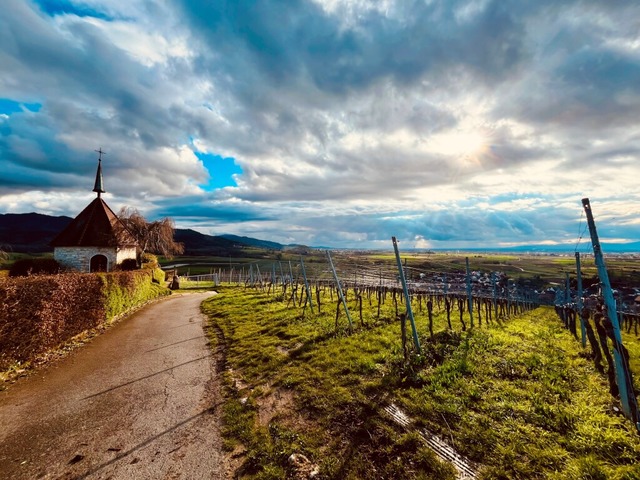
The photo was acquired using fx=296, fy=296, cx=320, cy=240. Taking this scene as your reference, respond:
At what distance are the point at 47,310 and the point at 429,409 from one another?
13.4 m

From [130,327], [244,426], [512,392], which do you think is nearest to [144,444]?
[244,426]

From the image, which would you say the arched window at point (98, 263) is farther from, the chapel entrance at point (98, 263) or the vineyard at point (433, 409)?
the vineyard at point (433, 409)

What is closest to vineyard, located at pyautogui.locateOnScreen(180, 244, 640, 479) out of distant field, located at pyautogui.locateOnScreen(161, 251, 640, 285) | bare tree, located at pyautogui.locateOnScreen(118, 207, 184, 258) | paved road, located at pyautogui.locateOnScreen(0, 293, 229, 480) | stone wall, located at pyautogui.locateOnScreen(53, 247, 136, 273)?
paved road, located at pyautogui.locateOnScreen(0, 293, 229, 480)

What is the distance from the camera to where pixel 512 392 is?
21.2 ft

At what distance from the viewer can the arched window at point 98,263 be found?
108 ft

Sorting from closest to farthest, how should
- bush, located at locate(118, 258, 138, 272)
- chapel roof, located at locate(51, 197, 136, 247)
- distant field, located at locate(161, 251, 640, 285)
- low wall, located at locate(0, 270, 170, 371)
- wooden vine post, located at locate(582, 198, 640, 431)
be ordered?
wooden vine post, located at locate(582, 198, 640, 431), low wall, located at locate(0, 270, 170, 371), chapel roof, located at locate(51, 197, 136, 247), bush, located at locate(118, 258, 138, 272), distant field, located at locate(161, 251, 640, 285)

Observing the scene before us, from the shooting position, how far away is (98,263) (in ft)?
109

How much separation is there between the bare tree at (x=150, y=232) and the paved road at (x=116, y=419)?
40150 mm

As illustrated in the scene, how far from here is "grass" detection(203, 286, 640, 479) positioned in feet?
15.3

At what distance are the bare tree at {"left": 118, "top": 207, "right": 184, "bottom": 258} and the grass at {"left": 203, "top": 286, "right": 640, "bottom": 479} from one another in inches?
1719

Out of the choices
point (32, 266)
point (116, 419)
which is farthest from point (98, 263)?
point (116, 419)

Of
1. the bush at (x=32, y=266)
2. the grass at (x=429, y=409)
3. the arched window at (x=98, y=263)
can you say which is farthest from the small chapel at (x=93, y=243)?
the grass at (x=429, y=409)

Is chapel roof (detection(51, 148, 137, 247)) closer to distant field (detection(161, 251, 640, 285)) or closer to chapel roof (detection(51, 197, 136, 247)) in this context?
chapel roof (detection(51, 197, 136, 247))

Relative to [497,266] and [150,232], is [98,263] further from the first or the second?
[497,266]
